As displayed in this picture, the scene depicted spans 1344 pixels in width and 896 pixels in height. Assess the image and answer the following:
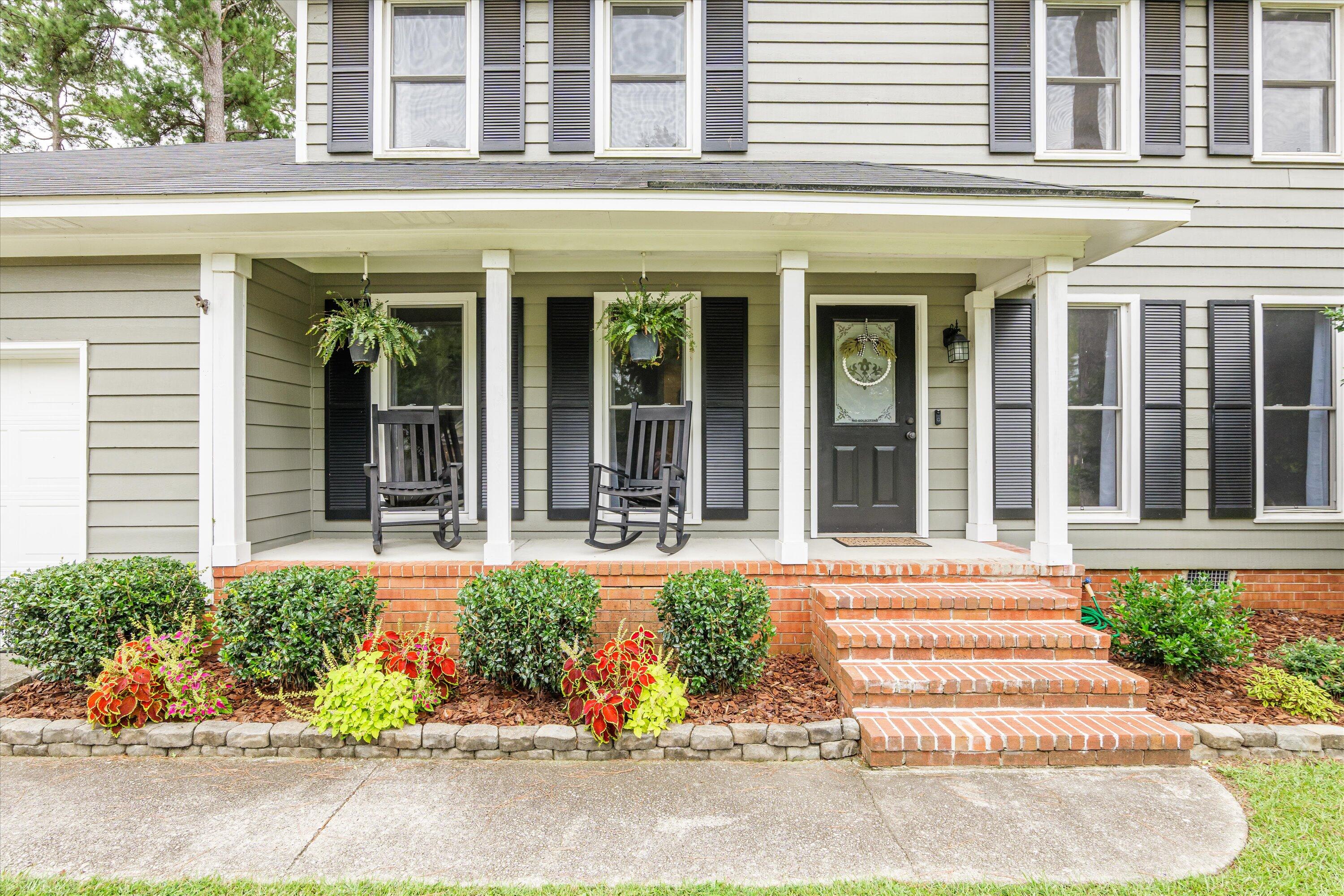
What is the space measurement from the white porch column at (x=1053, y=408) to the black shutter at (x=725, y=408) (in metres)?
1.84

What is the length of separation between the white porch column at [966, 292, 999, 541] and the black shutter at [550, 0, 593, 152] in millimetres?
3013

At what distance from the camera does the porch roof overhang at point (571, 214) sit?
3.36 m

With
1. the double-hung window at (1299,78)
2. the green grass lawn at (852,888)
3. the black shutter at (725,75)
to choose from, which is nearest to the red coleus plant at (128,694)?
the green grass lawn at (852,888)

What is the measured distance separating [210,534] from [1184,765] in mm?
4887

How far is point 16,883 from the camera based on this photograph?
6.46 feet

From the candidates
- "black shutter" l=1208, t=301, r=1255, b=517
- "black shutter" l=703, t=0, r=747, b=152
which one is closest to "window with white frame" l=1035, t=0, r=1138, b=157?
"black shutter" l=1208, t=301, r=1255, b=517

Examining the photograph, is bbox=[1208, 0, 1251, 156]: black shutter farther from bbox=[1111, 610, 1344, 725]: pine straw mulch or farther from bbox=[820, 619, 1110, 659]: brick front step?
bbox=[820, 619, 1110, 659]: brick front step

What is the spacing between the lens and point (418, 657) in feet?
9.65

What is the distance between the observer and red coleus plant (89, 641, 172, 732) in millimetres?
2738

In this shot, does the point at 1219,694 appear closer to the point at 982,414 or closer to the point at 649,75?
the point at 982,414

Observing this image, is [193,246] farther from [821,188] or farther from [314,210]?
[821,188]

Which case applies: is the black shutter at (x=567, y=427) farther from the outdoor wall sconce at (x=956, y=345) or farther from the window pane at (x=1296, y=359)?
the window pane at (x=1296, y=359)

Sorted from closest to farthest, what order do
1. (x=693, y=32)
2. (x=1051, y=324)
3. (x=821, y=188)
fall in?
(x=821, y=188) → (x=1051, y=324) → (x=693, y=32)

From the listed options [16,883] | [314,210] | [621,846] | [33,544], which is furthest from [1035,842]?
[33,544]
